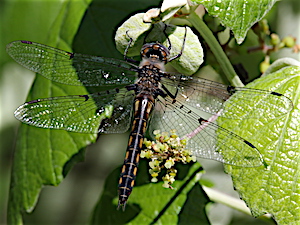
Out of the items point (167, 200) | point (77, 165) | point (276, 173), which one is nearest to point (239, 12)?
point (276, 173)

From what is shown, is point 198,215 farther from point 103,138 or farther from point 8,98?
point 8,98

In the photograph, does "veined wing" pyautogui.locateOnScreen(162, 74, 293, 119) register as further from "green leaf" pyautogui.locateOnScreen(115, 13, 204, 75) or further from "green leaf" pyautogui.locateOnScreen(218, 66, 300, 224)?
"green leaf" pyautogui.locateOnScreen(115, 13, 204, 75)

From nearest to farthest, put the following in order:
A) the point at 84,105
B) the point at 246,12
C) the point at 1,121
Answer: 1. the point at 246,12
2. the point at 84,105
3. the point at 1,121

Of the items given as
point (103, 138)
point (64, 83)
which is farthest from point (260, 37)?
point (103, 138)

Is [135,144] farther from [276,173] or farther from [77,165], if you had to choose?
[77,165]

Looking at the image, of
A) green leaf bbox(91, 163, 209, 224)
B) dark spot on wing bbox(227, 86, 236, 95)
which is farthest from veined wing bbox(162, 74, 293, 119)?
green leaf bbox(91, 163, 209, 224)
